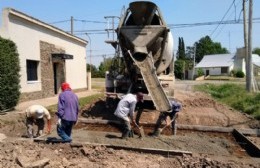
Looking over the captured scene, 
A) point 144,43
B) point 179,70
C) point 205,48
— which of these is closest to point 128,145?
point 144,43

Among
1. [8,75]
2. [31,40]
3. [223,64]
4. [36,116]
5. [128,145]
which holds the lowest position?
[128,145]

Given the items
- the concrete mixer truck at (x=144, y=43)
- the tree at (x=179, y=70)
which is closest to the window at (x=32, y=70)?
the concrete mixer truck at (x=144, y=43)

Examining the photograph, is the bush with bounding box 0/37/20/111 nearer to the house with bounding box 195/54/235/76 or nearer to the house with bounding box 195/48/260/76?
the house with bounding box 195/48/260/76

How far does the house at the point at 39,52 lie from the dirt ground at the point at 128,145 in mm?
4831

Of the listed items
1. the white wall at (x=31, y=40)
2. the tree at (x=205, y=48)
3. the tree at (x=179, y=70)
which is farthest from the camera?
the tree at (x=205, y=48)

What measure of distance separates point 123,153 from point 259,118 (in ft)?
23.7

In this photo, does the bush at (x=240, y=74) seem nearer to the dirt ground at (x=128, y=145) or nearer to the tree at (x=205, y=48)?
the tree at (x=205, y=48)

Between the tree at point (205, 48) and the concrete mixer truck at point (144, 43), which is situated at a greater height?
the tree at point (205, 48)

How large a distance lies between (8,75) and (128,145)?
753 cm

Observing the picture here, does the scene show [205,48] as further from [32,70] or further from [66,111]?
[66,111]

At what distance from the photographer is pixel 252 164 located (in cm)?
670

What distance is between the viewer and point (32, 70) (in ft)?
59.2

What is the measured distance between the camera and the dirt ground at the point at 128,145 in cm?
668

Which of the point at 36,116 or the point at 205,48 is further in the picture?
the point at 205,48
